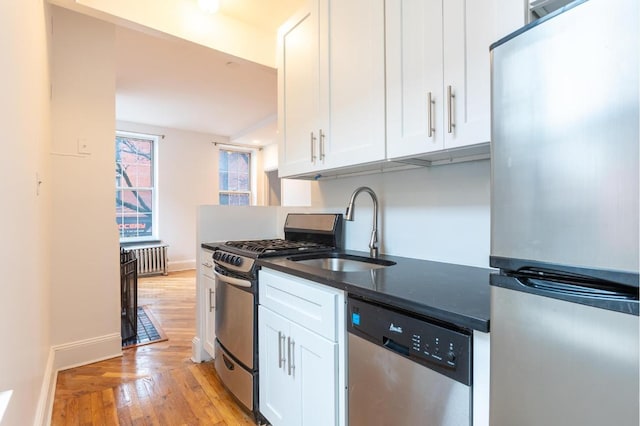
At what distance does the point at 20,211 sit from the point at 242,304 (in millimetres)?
1029

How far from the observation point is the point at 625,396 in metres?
0.52

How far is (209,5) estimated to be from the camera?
212 centimetres

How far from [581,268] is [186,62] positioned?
382 centimetres

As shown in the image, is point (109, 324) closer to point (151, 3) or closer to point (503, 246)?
point (151, 3)

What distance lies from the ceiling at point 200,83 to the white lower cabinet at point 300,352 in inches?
72.4

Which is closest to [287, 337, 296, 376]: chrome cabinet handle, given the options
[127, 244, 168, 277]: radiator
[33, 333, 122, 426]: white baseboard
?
[33, 333, 122, 426]: white baseboard

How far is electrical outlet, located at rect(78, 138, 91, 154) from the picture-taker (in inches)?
95.7

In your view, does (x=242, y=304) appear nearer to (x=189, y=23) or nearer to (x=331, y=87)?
(x=331, y=87)

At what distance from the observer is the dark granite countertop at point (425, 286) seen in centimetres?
84

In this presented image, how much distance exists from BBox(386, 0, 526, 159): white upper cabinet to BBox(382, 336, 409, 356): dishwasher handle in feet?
2.43

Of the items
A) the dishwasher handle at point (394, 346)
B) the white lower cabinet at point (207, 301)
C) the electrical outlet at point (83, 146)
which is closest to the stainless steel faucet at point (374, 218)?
the dishwasher handle at point (394, 346)

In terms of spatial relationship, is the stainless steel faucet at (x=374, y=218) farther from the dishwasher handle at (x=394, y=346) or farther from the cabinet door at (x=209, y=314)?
the cabinet door at (x=209, y=314)

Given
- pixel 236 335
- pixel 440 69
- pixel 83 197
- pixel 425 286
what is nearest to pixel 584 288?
pixel 425 286

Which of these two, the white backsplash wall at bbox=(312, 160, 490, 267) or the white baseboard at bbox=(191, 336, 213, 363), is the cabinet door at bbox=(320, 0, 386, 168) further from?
the white baseboard at bbox=(191, 336, 213, 363)
